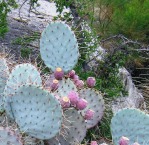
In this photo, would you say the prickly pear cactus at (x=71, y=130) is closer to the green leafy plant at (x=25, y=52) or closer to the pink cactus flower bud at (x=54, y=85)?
the pink cactus flower bud at (x=54, y=85)

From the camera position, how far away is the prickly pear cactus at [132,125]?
9.94 feet

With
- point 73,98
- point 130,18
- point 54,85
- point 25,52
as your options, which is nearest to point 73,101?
point 73,98

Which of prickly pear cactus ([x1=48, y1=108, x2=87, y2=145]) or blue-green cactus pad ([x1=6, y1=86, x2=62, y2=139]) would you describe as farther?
prickly pear cactus ([x1=48, y1=108, x2=87, y2=145])

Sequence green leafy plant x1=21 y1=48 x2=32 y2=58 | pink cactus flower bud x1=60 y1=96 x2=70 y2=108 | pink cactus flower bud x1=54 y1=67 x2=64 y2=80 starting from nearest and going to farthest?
pink cactus flower bud x1=60 y1=96 x2=70 y2=108
pink cactus flower bud x1=54 y1=67 x2=64 y2=80
green leafy plant x1=21 y1=48 x2=32 y2=58

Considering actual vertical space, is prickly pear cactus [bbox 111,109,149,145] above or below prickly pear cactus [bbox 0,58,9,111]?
below

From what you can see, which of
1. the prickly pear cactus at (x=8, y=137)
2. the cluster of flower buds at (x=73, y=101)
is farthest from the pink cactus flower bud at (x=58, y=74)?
the prickly pear cactus at (x=8, y=137)

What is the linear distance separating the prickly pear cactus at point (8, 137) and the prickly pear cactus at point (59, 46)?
942mm

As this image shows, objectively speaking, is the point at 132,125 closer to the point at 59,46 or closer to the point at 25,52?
the point at 59,46

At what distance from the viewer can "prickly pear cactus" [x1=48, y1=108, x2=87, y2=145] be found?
299cm

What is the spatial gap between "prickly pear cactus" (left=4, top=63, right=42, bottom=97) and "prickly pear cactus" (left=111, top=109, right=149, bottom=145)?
59 cm

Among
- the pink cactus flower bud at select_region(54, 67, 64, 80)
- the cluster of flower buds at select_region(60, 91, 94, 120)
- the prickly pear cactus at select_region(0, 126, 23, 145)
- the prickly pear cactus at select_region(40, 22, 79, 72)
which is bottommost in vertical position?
the prickly pear cactus at select_region(0, 126, 23, 145)

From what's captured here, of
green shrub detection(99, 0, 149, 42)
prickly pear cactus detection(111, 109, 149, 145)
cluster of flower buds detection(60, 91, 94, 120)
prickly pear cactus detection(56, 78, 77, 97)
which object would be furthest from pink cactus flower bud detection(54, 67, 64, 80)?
green shrub detection(99, 0, 149, 42)

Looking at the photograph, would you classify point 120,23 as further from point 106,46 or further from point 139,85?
point 139,85

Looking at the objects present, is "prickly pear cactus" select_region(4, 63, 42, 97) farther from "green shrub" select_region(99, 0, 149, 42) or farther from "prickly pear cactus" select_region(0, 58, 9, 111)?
"green shrub" select_region(99, 0, 149, 42)
